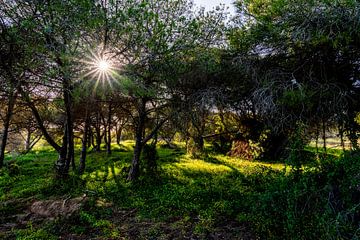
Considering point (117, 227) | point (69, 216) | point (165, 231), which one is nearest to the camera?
point (165, 231)

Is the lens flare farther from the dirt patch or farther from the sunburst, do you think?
the dirt patch

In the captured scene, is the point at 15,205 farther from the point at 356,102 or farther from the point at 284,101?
the point at 356,102

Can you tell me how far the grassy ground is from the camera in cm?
485

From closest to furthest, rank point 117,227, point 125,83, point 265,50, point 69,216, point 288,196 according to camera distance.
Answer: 1. point 288,196
2. point 117,227
3. point 69,216
4. point 125,83
5. point 265,50

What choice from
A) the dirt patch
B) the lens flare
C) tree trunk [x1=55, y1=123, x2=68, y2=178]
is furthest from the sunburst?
tree trunk [x1=55, y1=123, x2=68, y2=178]

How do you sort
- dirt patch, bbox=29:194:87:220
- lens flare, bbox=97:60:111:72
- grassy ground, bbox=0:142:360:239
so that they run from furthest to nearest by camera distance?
lens flare, bbox=97:60:111:72, dirt patch, bbox=29:194:87:220, grassy ground, bbox=0:142:360:239

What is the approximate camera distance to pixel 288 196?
536cm

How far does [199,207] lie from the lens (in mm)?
7344

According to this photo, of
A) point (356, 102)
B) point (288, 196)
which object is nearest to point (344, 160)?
Answer: point (288, 196)

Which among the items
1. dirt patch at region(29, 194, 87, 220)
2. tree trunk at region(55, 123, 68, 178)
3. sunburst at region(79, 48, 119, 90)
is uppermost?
sunburst at region(79, 48, 119, 90)

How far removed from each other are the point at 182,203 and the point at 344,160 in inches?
174

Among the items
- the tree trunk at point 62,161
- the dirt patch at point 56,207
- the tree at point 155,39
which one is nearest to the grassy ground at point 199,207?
the dirt patch at point 56,207

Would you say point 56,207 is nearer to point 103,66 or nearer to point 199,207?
point 199,207

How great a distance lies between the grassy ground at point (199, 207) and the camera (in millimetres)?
4848
